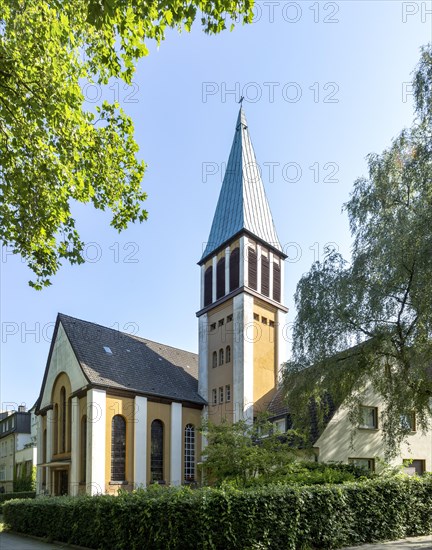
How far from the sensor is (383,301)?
1678 centimetres

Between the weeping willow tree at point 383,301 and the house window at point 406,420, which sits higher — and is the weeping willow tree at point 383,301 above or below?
above

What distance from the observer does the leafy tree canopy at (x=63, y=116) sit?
9.22 metres

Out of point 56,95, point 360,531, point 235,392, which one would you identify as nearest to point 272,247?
point 235,392

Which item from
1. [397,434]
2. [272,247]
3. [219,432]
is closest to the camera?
[397,434]

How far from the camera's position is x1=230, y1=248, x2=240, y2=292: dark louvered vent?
118 ft

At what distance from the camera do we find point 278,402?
1303 inches

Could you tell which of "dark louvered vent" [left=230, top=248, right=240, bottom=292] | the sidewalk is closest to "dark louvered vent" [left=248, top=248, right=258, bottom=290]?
"dark louvered vent" [left=230, top=248, right=240, bottom=292]

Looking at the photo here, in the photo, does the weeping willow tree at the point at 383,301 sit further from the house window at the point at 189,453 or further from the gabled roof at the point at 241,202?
the gabled roof at the point at 241,202

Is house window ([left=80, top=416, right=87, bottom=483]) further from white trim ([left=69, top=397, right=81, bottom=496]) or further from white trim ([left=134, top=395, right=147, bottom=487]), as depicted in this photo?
white trim ([left=134, top=395, right=147, bottom=487])

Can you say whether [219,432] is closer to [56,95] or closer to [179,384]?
[56,95]

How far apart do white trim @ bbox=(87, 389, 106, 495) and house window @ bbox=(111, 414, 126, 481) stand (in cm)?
91

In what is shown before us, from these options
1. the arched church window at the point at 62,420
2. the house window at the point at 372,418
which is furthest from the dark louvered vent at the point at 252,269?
the arched church window at the point at 62,420

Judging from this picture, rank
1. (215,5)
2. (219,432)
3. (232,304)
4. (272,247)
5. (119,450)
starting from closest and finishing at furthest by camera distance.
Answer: (215,5) → (219,432) → (119,450) → (232,304) → (272,247)

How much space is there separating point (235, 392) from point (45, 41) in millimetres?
26559
